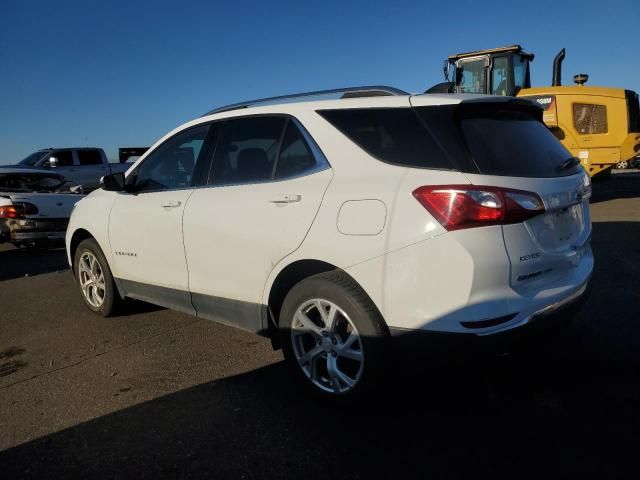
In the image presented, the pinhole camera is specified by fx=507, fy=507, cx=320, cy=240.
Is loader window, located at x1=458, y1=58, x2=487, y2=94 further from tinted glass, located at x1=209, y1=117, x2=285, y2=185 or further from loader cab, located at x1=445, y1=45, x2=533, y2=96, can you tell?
tinted glass, located at x1=209, y1=117, x2=285, y2=185

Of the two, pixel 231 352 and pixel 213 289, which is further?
pixel 231 352

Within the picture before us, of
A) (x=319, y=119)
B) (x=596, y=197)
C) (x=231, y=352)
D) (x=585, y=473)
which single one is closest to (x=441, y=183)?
(x=319, y=119)

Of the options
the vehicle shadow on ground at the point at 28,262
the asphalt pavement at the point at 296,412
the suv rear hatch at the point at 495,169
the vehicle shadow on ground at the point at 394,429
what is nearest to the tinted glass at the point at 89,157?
the vehicle shadow on ground at the point at 28,262

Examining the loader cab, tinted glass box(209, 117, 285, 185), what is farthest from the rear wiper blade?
the loader cab

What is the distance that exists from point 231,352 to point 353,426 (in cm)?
140

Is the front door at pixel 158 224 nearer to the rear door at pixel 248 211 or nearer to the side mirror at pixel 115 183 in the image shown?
the side mirror at pixel 115 183

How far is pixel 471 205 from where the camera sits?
92.1 inches

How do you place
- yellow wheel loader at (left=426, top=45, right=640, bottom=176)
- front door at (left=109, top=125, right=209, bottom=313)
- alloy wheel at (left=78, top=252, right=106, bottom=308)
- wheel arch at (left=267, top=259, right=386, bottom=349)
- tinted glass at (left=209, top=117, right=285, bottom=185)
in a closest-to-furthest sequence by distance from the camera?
1. wheel arch at (left=267, top=259, right=386, bottom=349)
2. tinted glass at (left=209, top=117, right=285, bottom=185)
3. front door at (left=109, top=125, right=209, bottom=313)
4. alloy wheel at (left=78, top=252, right=106, bottom=308)
5. yellow wheel loader at (left=426, top=45, right=640, bottom=176)

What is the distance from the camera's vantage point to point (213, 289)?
3.39m

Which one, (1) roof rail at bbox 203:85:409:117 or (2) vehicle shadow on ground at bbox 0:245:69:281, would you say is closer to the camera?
(1) roof rail at bbox 203:85:409:117

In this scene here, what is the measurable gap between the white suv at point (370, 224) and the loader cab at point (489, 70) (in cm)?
933

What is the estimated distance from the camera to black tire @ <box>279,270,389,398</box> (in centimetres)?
257

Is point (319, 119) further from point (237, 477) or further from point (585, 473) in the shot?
point (585, 473)

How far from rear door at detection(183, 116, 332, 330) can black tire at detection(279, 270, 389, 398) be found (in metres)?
0.23
